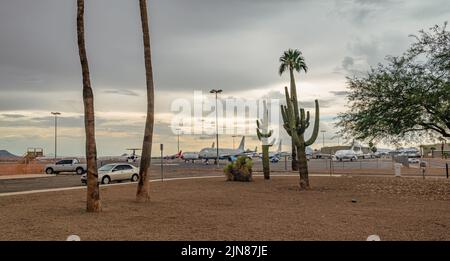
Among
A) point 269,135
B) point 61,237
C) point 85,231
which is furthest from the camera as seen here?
point 269,135

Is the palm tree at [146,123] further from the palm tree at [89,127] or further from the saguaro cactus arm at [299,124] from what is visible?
the saguaro cactus arm at [299,124]

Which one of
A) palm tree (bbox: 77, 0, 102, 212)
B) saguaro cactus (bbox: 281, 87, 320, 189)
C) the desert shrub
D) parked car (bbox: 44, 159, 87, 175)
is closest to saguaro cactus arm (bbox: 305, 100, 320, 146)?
saguaro cactus (bbox: 281, 87, 320, 189)

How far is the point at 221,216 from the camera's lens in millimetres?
13570

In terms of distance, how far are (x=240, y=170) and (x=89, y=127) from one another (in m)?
17.6

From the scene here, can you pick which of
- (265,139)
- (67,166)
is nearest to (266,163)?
(265,139)

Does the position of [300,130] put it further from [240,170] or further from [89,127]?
[89,127]

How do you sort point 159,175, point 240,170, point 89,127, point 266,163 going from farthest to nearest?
point 159,175 < point 266,163 < point 240,170 < point 89,127


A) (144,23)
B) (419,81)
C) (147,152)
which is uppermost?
(144,23)

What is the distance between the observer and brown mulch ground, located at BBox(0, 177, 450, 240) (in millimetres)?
10461

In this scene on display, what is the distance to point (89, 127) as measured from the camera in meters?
14.6

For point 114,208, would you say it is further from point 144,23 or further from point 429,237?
point 429,237

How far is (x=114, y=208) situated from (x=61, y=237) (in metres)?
5.37

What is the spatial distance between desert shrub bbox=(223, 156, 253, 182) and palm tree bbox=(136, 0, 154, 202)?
13906 mm
